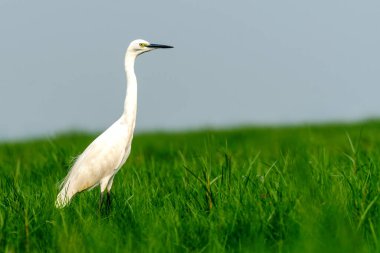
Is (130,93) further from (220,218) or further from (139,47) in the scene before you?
(220,218)

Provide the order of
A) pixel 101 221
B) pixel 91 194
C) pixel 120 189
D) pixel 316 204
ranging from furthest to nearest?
pixel 91 194, pixel 120 189, pixel 101 221, pixel 316 204

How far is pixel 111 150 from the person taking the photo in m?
7.39

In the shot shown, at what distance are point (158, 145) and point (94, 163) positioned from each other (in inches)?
294

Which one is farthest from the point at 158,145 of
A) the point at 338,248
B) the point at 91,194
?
the point at 338,248

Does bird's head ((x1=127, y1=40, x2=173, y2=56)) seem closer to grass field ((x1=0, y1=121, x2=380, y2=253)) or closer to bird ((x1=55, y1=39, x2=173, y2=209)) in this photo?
bird ((x1=55, y1=39, x2=173, y2=209))

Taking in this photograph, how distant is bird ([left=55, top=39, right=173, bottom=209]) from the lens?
289 inches

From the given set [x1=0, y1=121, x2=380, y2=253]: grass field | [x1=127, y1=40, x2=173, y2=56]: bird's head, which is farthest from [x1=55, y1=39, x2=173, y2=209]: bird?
[x1=0, y1=121, x2=380, y2=253]: grass field

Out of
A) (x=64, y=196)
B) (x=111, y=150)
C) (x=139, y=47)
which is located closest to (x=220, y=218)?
(x=64, y=196)

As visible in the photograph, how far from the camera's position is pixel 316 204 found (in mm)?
5023

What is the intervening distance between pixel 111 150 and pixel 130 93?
26.3 inches

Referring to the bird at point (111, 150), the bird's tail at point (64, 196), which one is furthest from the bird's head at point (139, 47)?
the bird's tail at point (64, 196)

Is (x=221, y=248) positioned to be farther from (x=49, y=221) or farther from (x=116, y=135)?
(x=116, y=135)

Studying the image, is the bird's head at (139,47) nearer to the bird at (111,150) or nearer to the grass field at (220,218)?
the bird at (111,150)

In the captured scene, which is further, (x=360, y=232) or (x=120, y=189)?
(x=120, y=189)
